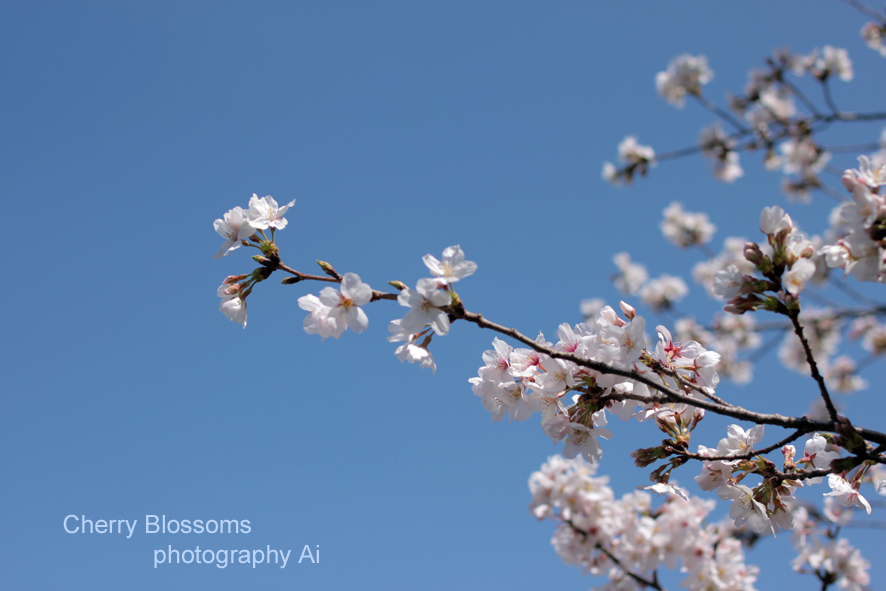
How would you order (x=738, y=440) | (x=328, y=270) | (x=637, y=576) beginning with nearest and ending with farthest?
(x=328, y=270) < (x=738, y=440) < (x=637, y=576)

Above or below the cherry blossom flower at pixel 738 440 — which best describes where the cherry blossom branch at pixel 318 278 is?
above

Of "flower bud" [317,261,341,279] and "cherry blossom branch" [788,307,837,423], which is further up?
"flower bud" [317,261,341,279]

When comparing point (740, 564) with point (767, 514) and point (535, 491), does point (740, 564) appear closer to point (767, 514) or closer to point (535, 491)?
point (535, 491)

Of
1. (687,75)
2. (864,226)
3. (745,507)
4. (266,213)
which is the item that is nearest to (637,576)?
(745,507)

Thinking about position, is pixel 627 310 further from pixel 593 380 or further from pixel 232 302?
pixel 232 302

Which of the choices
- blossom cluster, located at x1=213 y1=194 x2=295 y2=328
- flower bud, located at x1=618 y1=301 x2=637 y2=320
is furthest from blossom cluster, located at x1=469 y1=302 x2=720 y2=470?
blossom cluster, located at x1=213 y1=194 x2=295 y2=328

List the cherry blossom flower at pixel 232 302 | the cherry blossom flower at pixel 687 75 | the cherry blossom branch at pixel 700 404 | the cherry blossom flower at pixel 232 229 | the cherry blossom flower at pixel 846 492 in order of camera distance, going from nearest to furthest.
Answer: the cherry blossom branch at pixel 700 404 → the cherry blossom flower at pixel 846 492 → the cherry blossom flower at pixel 232 229 → the cherry blossom flower at pixel 232 302 → the cherry blossom flower at pixel 687 75

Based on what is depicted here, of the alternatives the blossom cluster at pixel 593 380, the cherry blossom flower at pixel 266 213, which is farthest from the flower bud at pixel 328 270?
the blossom cluster at pixel 593 380

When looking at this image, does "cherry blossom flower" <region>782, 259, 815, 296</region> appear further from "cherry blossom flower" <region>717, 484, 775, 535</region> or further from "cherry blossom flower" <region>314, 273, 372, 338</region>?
"cherry blossom flower" <region>314, 273, 372, 338</region>

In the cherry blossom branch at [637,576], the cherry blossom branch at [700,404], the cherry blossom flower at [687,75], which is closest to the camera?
the cherry blossom branch at [700,404]

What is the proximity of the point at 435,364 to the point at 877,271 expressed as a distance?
4.43 feet

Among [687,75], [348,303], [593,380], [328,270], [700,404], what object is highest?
[687,75]

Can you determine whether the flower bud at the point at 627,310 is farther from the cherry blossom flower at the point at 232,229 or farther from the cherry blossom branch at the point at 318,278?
the cherry blossom flower at the point at 232,229

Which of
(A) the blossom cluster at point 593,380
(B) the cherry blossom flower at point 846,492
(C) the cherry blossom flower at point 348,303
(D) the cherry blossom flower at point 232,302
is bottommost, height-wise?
(B) the cherry blossom flower at point 846,492
